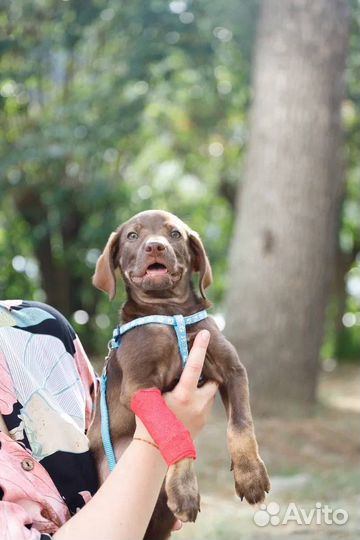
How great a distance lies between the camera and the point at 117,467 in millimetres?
2268

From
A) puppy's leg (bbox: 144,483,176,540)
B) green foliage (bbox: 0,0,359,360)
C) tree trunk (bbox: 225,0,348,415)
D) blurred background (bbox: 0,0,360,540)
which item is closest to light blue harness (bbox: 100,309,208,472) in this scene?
puppy's leg (bbox: 144,483,176,540)

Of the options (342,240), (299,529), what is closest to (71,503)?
(299,529)

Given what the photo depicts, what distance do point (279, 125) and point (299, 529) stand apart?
16.0 ft

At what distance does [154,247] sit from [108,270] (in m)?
0.32

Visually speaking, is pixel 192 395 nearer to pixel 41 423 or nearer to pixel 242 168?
pixel 41 423

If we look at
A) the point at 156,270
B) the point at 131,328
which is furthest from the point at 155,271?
the point at 131,328

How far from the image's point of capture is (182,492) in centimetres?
234

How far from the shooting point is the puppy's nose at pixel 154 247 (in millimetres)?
2635

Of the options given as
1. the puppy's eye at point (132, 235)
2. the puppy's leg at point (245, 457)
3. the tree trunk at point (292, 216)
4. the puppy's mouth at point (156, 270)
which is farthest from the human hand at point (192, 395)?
the tree trunk at point (292, 216)

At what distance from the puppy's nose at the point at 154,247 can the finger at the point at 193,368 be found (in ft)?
1.12

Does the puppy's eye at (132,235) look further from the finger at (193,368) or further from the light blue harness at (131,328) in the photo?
the finger at (193,368)

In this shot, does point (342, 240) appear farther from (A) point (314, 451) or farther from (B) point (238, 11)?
(A) point (314, 451)

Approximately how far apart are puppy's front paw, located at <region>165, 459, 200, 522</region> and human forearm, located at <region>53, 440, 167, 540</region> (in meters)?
0.05

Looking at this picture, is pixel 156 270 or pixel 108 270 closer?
pixel 156 270
